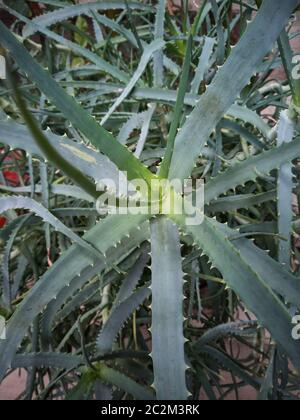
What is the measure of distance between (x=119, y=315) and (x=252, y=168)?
0.15 metres

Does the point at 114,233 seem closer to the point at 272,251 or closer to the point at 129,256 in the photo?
the point at 129,256

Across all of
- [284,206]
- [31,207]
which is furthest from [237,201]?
[31,207]

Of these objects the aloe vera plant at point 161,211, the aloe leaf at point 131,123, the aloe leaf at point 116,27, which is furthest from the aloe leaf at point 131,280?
the aloe leaf at point 116,27

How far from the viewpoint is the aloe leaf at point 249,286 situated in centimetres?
23

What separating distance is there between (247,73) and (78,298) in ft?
0.75

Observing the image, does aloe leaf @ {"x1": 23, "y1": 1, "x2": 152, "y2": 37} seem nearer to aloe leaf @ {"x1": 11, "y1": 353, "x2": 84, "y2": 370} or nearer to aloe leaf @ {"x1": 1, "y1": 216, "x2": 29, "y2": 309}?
aloe leaf @ {"x1": 1, "y1": 216, "x2": 29, "y2": 309}

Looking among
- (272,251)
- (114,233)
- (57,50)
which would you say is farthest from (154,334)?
(57,50)

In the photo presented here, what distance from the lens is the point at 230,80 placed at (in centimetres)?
28

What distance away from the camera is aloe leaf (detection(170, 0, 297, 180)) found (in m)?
0.25

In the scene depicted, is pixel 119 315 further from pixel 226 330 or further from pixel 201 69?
pixel 201 69

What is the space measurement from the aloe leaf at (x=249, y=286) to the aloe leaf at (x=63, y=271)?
0.05 meters

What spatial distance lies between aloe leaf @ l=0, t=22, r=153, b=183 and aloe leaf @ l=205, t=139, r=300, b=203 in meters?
0.08

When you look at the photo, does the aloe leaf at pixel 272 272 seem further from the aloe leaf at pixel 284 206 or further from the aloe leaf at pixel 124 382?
the aloe leaf at pixel 124 382

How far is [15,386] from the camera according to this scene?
656 millimetres
